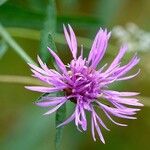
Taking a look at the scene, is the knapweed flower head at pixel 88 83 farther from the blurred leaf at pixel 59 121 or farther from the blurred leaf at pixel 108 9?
the blurred leaf at pixel 108 9

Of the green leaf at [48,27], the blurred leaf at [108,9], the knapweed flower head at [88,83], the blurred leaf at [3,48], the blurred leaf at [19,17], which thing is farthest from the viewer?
the blurred leaf at [108,9]

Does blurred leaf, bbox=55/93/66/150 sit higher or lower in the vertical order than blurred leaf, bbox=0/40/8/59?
lower

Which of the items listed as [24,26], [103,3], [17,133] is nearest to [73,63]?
[24,26]

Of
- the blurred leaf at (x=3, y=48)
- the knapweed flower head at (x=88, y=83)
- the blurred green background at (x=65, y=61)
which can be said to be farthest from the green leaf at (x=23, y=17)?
the knapweed flower head at (x=88, y=83)

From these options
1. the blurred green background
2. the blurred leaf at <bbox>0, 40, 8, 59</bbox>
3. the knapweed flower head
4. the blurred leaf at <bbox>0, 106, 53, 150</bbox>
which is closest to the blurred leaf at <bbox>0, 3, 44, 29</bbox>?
the blurred green background

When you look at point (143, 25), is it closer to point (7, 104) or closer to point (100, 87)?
point (7, 104)

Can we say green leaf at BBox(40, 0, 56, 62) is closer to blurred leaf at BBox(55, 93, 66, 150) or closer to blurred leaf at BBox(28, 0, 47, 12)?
blurred leaf at BBox(55, 93, 66, 150)
